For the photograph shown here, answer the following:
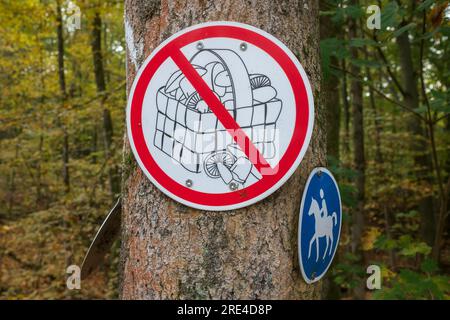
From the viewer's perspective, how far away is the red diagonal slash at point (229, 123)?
120 cm

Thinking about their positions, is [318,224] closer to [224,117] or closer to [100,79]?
[224,117]

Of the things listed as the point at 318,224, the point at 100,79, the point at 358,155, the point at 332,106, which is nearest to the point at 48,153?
the point at 100,79

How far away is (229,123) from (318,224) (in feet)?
1.32

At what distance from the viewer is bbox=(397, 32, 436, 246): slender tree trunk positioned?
802cm

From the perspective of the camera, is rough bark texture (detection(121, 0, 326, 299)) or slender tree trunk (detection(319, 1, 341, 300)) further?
slender tree trunk (detection(319, 1, 341, 300))

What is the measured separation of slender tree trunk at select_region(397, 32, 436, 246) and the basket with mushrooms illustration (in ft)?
22.2

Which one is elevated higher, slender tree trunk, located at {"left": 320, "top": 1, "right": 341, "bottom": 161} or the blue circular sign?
slender tree trunk, located at {"left": 320, "top": 1, "right": 341, "bottom": 161}

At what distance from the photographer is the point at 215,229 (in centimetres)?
120

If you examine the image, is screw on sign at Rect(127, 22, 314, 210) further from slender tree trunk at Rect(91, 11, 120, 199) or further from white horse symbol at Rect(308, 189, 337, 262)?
slender tree trunk at Rect(91, 11, 120, 199)

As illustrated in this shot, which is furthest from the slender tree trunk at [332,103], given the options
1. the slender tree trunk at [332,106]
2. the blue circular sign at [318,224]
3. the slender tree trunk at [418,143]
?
the blue circular sign at [318,224]

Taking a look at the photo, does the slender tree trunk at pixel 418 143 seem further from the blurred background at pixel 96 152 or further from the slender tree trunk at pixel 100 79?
the slender tree trunk at pixel 100 79

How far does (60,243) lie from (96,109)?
302 cm

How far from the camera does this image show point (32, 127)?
762 centimetres

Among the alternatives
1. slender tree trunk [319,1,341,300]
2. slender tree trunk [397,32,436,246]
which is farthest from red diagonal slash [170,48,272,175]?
slender tree trunk [397,32,436,246]
